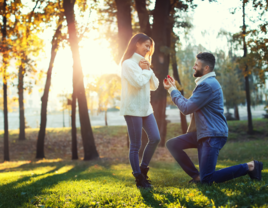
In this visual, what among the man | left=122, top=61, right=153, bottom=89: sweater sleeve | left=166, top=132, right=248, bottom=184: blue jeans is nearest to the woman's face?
left=122, top=61, right=153, bottom=89: sweater sleeve

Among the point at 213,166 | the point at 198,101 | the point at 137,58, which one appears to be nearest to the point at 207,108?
the point at 198,101

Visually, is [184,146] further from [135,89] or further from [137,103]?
[135,89]

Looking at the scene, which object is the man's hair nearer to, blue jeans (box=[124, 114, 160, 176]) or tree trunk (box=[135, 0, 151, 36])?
blue jeans (box=[124, 114, 160, 176])

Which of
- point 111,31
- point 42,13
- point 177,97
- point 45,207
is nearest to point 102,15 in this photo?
point 111,31

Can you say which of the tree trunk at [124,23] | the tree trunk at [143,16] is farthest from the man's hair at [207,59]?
the tree trunk at [143,16]

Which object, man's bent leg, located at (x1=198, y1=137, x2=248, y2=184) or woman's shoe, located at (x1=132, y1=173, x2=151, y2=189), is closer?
man's bent leg, located at (x1=198, y1=137, x2=248, y2=184)

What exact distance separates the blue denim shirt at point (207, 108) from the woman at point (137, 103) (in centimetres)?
54

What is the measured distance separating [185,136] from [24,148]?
59.5 feet

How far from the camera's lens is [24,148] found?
1952 centimetres

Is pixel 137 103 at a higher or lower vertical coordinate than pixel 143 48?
lower

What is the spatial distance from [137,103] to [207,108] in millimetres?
1072

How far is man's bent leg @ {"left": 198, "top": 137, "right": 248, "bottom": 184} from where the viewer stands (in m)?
3.71

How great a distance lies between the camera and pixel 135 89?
4008 millimetres

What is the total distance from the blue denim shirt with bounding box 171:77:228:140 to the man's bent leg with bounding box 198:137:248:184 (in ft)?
0.38
